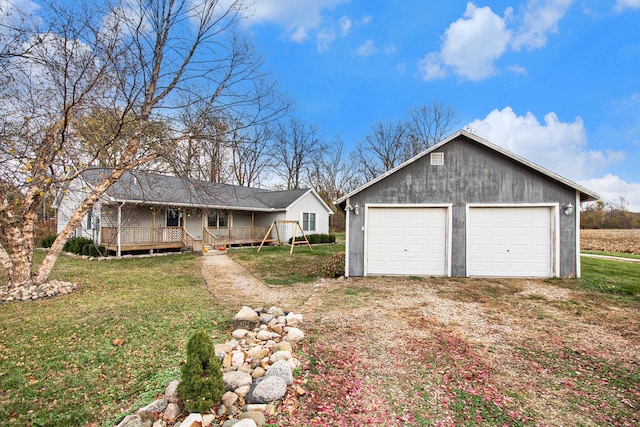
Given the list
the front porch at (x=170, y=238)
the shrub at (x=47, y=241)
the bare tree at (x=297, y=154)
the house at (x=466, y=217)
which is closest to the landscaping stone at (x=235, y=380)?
the house at (x=466, y=217)

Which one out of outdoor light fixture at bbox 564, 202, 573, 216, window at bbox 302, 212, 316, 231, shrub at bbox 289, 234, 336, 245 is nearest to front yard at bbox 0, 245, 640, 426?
outdoor light fixture at bbox 564, 202, 573, 216

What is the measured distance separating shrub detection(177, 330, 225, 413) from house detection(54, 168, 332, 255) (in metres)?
5.54

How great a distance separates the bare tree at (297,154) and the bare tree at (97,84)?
22.9 m

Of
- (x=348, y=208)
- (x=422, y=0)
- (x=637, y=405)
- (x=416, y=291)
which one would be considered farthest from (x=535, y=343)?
(x=422, y=0)

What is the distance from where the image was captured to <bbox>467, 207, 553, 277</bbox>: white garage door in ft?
28.2

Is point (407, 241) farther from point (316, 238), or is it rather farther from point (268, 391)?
point (316, 238)

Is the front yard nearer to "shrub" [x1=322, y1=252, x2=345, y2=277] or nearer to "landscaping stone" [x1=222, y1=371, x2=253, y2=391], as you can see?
"landscaping stone" [x1=222, y1=371, x2=253, y2=391]

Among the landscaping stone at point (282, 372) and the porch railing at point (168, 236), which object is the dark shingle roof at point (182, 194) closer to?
the porch railing at point (168, 236)

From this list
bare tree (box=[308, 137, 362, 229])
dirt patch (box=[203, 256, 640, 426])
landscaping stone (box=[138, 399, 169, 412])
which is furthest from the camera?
bare tree (box=[308, 137, 362, 229])

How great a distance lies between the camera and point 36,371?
3.40 m

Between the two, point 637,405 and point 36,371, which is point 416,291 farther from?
point 36,371

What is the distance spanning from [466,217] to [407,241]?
1.81 m

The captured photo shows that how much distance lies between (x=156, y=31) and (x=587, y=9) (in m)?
12.0

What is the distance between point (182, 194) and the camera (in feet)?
52.0
